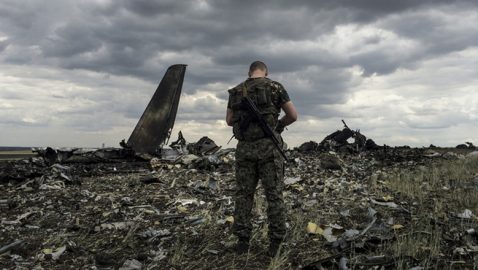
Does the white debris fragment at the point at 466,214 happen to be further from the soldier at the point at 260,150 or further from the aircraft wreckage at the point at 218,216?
the soldier at the point at 260,150

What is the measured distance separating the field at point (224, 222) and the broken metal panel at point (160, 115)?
356cm

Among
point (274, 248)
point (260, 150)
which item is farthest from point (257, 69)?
point (274, 248)

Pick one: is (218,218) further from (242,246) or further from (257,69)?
(257,69)

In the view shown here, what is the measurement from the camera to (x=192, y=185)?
8.91m

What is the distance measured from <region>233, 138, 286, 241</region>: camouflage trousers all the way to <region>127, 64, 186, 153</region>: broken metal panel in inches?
379

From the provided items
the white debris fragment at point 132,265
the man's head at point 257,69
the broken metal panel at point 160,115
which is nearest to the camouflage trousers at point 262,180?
the man's head at point 257,69

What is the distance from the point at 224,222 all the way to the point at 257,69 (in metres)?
2.38

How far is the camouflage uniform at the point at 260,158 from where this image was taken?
15.0ft

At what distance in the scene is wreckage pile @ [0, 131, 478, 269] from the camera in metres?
4.72

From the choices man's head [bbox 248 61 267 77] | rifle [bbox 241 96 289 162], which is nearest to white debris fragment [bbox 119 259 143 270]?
rifle [bbox 241 96 289 162]

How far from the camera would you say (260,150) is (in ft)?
14.9

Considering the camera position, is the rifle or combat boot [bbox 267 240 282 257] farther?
combat boot [bbox 267 240 282 257]

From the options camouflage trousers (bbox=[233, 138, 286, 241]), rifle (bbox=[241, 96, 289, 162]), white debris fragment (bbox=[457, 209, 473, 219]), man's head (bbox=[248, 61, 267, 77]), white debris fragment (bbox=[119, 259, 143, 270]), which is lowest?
white debris fragment (bbox=[119, 259, 143, 270])

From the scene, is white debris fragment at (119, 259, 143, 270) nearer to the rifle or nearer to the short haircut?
the rifle
